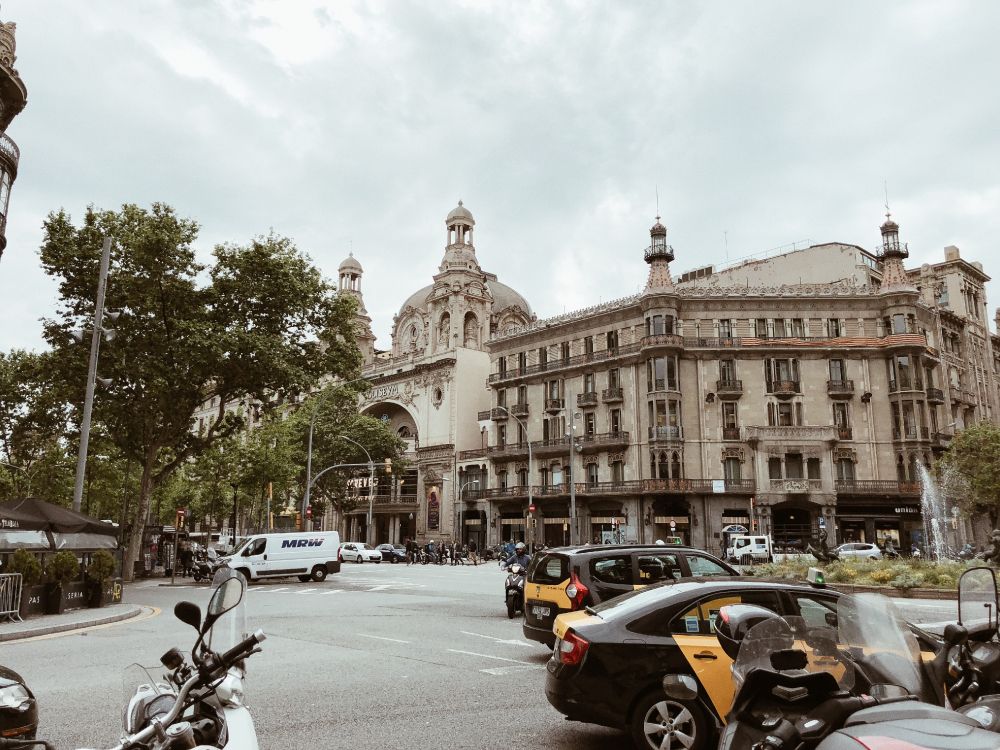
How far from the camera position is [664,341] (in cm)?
4862

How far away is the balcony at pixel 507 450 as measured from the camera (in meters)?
55.2

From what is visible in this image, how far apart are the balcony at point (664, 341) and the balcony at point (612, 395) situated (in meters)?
3.49

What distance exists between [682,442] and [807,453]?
749 cm

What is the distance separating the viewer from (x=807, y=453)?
4697cm

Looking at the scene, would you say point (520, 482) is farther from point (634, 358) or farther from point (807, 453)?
point (807, 453)

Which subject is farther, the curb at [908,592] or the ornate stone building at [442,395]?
the ornate stone building at [442,395]

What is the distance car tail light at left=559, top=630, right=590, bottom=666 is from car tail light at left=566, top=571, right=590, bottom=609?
391 cm

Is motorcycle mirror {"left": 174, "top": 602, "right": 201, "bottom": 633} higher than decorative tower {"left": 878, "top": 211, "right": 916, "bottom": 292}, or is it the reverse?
decorative tower {"left": 878, "top": 211, "right": 916, "bottom": 292}

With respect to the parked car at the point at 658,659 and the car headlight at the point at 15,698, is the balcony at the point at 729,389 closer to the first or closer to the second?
the parked car at the point at 658,659

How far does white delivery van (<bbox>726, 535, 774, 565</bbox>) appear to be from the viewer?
36.0 metres

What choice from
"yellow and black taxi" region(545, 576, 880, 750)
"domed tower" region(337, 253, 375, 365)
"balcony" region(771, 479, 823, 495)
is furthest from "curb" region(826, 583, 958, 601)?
"domed tower" region(337, 253, 375, 365)

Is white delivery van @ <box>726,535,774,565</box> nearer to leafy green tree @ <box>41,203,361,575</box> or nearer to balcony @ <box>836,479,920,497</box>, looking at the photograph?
balcony @ <box>836,479,920,497</box>

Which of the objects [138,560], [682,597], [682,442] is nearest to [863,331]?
[682,442]

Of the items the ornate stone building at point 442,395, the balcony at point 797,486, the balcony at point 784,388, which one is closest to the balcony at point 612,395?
the balcony at point 784,388
